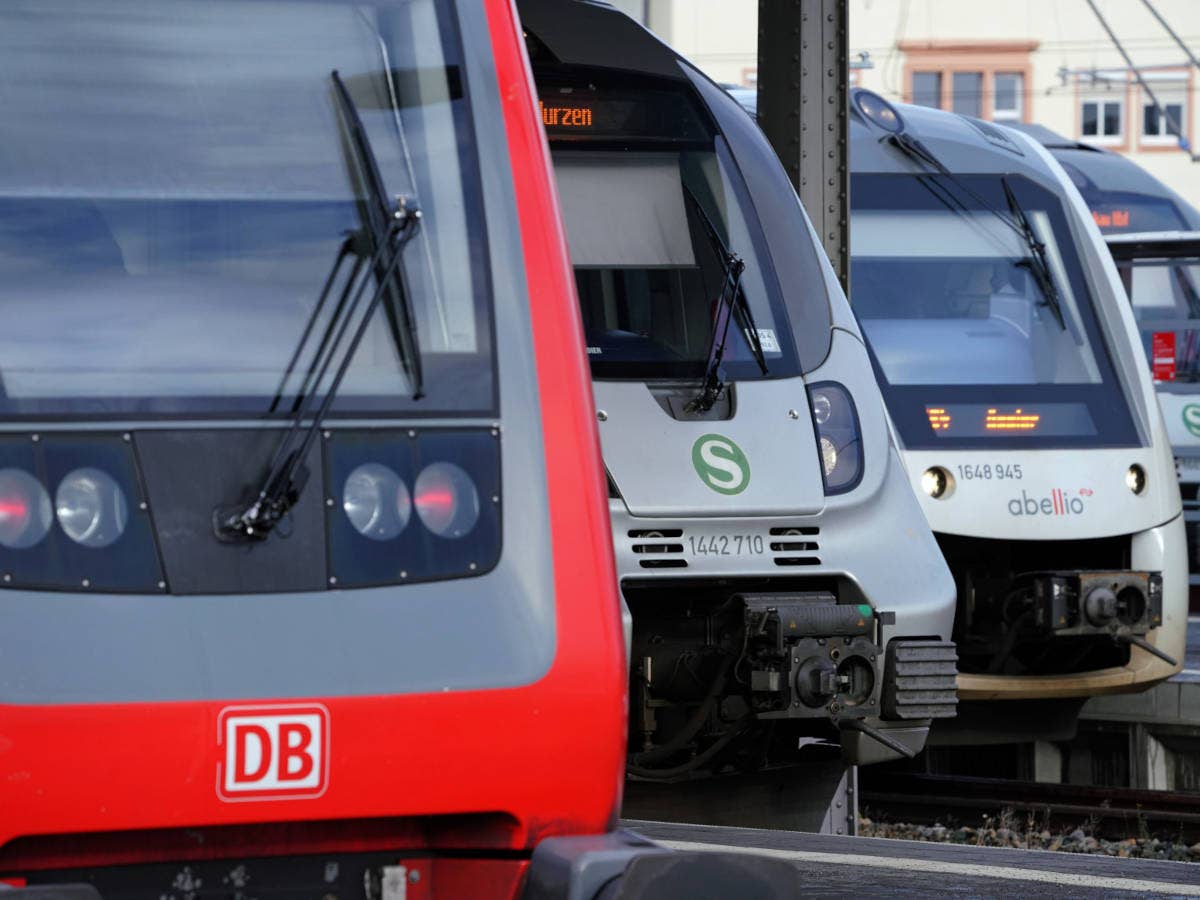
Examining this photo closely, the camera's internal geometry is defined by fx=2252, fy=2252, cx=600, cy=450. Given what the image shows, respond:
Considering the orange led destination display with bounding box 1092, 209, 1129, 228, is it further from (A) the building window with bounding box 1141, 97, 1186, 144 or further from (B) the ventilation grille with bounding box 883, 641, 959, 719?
(A) the building window with bounding box 1141, 97, 1186, 144


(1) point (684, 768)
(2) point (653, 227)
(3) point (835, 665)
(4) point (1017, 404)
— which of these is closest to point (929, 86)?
(4) point (1017, 404)

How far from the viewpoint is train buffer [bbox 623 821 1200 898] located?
18.6 feet

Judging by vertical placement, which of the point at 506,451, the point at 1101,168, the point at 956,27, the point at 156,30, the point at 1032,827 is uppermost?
the point at 956,27

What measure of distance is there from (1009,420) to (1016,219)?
1.15m

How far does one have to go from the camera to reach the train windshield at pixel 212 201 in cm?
359

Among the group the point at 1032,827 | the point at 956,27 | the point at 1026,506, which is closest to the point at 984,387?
the point at 1026,506

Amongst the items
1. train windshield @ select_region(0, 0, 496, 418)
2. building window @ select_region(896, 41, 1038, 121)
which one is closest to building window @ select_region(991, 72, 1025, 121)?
building window @ select_region(896, 41, 1038, 121)

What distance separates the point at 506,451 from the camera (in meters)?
3.71

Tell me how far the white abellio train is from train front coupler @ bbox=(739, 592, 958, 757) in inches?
115

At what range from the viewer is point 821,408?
22.4 feet

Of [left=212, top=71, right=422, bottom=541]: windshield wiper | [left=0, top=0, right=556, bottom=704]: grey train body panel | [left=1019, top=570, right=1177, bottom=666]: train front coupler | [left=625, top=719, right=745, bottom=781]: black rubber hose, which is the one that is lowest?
[left=625, top=719, right=745, bottom=781]: black rubber hose

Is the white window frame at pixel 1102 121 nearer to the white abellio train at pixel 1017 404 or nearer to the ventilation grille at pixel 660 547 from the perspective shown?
the white abellio train at pixel 1017 404

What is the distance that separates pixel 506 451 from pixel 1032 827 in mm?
6013

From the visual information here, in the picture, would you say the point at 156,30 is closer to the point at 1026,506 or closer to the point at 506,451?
the point at 506,451
